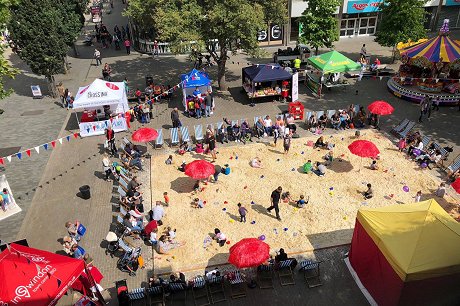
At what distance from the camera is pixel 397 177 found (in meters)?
18.8

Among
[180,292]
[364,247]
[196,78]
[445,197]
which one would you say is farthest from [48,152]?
[445,197]

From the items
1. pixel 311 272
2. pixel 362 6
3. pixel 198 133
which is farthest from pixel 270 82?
pixel 362 6

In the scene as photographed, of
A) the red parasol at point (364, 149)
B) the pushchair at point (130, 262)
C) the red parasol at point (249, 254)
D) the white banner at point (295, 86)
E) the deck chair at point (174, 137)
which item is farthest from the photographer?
the white banner at point (295, 86)

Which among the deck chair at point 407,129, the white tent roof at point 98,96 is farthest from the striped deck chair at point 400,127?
the white tent roof at point 98,96

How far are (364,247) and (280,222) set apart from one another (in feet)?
13.9

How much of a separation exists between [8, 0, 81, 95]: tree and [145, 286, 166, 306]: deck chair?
825 inches

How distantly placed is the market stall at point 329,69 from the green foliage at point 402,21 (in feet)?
18.9

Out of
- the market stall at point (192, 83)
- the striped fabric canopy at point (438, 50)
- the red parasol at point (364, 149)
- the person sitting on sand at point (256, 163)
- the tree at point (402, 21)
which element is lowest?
the person sitting on sand at point (256, 163)

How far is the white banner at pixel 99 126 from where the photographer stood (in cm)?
2355

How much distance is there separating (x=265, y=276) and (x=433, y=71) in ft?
67.7

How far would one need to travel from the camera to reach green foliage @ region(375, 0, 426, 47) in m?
30.2

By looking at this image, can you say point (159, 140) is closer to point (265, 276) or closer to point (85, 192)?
point (85, 192)

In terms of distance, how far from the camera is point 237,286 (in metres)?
13.4

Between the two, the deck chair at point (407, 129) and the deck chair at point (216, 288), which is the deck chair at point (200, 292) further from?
the deck chair at point (407, 129)
